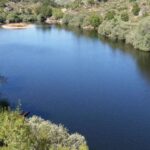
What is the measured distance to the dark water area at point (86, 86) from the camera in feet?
99.1

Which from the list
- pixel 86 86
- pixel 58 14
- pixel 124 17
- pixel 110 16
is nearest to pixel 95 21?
pixel 110 16

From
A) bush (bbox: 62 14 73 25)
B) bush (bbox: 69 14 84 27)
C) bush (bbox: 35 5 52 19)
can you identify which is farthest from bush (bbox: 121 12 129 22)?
bush (bbox: 35 5 52 19)

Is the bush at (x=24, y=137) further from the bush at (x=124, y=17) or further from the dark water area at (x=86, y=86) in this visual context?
the bush at (x=124, y=17)

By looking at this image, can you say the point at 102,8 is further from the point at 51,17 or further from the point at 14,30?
the point at 14,30

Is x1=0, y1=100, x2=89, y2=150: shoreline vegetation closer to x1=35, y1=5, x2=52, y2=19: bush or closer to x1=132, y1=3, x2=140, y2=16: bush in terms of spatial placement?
x1=132, y1=3, x2=140, y2=16: bush

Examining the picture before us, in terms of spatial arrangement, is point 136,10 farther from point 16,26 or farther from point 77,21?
point 16,26

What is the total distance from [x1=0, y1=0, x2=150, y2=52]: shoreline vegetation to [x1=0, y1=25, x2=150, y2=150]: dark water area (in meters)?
3.13

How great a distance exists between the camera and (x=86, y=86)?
133ft

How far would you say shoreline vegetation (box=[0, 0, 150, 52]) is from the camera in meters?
62.9

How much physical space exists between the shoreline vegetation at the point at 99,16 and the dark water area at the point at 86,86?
3.13 m

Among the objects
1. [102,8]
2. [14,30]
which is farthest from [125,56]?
[102,8]

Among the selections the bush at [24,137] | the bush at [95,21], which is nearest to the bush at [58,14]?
the bush at [95,21]

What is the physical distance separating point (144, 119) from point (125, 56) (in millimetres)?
23866

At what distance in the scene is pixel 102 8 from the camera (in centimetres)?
9612
